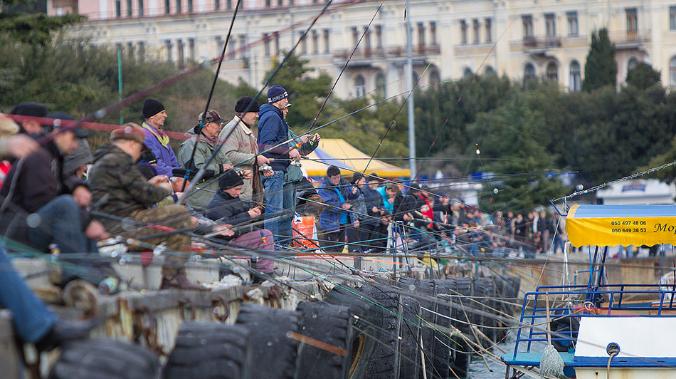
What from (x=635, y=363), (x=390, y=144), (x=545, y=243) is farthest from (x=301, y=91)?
(x=635, y=363)

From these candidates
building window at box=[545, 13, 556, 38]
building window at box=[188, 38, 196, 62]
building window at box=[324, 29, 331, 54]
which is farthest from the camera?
building window at box=[324, 29, 331, 54]

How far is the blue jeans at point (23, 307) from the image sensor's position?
31.0 feet

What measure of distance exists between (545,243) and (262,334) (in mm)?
35443

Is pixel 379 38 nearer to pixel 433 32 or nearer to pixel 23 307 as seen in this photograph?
pixel 433 32

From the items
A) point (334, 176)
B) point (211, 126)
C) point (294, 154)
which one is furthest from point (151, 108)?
point (334, 176)

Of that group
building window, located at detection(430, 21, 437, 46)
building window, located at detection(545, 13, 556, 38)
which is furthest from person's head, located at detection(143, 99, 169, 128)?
building window, located at detection(430, 21, 437, 46)

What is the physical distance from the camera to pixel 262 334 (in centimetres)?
1295

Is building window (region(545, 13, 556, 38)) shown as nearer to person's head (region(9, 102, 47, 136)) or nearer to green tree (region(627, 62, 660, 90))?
green tree (region(627, 62, 660, 90))

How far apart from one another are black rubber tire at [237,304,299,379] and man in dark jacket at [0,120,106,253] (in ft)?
6.25

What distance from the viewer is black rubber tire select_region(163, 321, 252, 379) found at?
10875 millimetres

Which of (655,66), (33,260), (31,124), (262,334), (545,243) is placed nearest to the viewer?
(33,260)

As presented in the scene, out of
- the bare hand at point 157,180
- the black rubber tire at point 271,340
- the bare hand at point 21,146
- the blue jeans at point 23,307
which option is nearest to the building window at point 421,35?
the bare hand at point 157,180

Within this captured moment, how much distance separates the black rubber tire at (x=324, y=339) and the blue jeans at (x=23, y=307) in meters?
5.01

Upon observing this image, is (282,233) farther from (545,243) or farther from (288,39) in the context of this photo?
(288,39)
